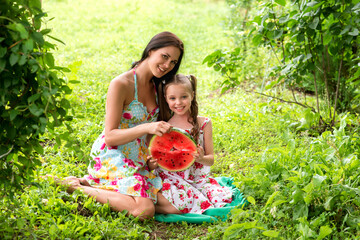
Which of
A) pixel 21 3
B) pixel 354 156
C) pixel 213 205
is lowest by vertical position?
pixel 213 205

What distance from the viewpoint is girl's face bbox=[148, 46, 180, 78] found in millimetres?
3508

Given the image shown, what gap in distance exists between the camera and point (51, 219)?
9.44 ft

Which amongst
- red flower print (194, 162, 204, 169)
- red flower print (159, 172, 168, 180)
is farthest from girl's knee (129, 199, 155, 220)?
red flower print (194, 162, 204, 169)

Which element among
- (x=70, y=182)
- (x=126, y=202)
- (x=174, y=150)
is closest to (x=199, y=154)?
(x=174, y=150)

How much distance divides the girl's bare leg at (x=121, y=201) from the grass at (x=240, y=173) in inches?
2.9

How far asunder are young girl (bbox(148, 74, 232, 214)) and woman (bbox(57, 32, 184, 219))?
0.10 meters

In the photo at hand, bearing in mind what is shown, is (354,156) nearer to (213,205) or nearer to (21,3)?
(213,205)

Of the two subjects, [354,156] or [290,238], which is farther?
[354,156]

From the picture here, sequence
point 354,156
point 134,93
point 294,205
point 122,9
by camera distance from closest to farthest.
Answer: point 294,205
point 354,156
point 134,93
point 122,9

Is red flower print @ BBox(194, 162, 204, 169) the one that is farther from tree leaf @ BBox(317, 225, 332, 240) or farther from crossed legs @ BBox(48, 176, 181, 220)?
tree leaf @ BBox(317, 225, 332, 240)

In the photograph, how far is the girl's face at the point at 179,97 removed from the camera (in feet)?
11.9

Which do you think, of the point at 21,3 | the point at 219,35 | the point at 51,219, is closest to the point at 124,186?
the point at 51,219

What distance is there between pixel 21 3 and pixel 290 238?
2.25m

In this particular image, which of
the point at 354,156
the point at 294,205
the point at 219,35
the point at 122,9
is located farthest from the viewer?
the point at 122,9
